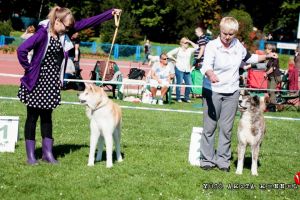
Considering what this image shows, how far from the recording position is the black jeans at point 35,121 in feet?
20.3

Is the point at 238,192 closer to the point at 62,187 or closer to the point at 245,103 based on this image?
the point at 245,103

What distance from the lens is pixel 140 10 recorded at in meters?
48.9

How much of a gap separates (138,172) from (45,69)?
1625 mm

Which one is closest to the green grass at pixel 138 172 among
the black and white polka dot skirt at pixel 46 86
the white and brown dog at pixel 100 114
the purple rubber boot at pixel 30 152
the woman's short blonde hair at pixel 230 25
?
the purple rubber boot at pixel 30 152

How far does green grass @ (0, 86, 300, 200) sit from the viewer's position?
17.3ft

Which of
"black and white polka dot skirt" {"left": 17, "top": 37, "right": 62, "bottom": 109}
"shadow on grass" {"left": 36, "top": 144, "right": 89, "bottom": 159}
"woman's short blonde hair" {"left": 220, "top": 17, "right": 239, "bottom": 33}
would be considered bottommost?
"shadow on grass" {"left": 36, "top": 144, "right": 89, "bottom": 159}

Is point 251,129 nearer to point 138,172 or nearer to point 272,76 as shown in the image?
point 138,172

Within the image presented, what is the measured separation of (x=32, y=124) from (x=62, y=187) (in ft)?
3.93

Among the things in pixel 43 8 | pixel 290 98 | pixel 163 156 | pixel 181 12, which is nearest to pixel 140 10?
pixel 181 12

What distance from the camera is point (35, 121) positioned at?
246 inches

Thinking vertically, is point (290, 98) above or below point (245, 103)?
below

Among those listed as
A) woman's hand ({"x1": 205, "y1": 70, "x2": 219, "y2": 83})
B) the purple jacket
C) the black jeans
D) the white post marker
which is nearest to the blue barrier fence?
the white post marker

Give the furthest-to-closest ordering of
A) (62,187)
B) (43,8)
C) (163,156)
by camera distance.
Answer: (43,8)
(163,156)
(62,187)

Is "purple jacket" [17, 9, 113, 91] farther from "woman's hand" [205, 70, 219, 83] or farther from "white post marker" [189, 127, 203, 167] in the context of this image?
"white post marker" [189, 127, 203, 167]
